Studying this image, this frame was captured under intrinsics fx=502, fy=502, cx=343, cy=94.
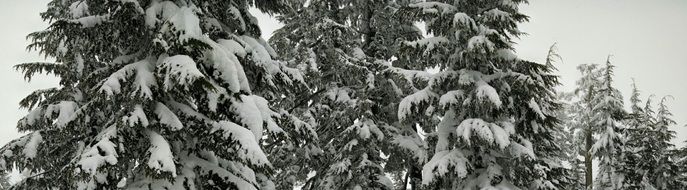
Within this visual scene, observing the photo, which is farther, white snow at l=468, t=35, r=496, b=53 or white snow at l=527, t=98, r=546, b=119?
white snow at l=527, t=98, r=546, b=119

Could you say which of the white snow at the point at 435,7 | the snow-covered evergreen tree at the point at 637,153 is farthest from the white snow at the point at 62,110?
the snow-covered evergreen tree at the point at 637,153

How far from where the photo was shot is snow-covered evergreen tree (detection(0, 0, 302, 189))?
6.32m

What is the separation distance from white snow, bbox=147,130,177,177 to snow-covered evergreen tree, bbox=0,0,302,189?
0.01 metres

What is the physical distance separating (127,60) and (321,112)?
24.4 feet

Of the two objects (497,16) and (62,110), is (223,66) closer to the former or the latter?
(62,110)

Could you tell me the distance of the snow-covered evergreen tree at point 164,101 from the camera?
249 inches

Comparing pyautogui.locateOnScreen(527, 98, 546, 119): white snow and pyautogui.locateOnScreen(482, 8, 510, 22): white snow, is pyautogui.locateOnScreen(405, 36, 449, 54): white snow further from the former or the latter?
pyautogui.locateOnScreen(527, 98, 546, 119): white snow

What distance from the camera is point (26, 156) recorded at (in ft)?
28.8

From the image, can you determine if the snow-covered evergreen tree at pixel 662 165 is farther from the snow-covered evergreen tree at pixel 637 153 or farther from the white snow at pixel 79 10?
the white snow at pixel 79 10

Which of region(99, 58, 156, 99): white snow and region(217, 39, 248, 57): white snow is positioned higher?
region(217, 39, 248, 57): white snow

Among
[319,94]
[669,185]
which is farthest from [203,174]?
[669,185]

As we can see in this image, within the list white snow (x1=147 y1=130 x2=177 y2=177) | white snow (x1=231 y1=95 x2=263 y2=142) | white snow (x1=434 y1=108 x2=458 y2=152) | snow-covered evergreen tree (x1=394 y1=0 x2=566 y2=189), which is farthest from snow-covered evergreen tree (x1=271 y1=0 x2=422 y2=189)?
white snow (x1=147 y1=130 x2=177 y2=177)

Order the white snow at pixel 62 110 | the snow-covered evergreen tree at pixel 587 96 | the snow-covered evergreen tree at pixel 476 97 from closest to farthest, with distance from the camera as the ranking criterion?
the white snow at pixel 62 110 < the snow-covered evergreen tree at pixel 476 97 < the snow-covered evergreen tree at pixel 587 96

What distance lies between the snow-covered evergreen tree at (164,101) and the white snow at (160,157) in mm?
14
